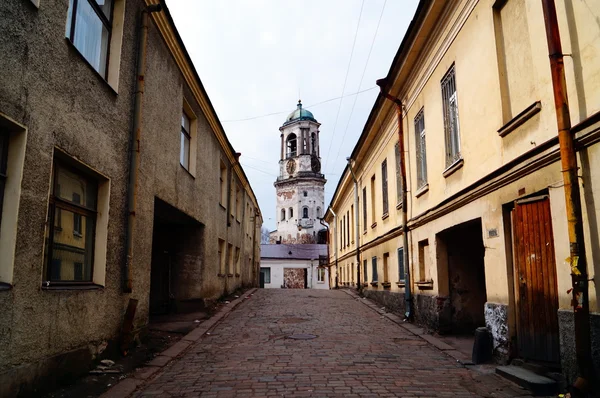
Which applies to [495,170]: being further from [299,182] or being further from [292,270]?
[299,182]

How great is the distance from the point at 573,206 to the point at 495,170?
7.22 feet

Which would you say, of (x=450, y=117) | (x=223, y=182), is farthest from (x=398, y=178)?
(x=223, y=182)

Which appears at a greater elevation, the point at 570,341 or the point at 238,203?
the point at 238,203

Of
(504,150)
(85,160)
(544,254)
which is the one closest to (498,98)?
(504,150)

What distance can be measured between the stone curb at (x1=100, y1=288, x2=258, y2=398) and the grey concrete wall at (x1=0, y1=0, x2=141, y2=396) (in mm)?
653

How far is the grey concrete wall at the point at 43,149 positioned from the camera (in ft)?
15.1

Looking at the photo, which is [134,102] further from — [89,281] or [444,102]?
[444,102]

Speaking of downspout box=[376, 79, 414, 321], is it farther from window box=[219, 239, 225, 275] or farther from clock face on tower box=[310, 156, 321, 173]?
clock face on tower box=[310, 156, 321, 173]

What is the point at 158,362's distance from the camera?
7398mm

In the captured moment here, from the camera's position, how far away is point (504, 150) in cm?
709

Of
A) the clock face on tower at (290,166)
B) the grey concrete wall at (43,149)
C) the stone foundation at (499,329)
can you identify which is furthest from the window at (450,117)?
the clock face on tower at (290,166)

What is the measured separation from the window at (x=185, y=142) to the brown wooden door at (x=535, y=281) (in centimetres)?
765

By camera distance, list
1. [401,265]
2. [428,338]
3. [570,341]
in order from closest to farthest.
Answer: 1. [570,341]
2. [428,338]
3. [401,265]

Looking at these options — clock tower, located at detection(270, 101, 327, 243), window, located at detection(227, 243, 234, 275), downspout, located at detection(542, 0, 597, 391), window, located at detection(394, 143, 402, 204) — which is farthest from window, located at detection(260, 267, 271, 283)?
downspout, located at detection(542, 0, 597, 391)
